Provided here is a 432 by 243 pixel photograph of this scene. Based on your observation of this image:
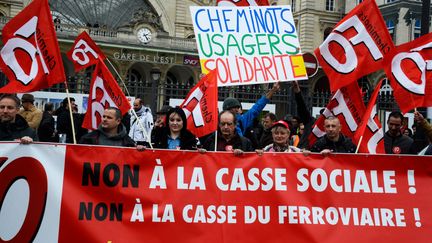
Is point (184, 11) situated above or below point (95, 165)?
above

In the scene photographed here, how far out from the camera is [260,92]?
15977 millimetres

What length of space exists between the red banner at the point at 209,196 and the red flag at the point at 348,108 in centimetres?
192

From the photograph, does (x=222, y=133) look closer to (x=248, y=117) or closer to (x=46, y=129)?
(x=248, y=117)

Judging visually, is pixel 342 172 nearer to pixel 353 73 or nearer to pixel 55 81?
pixel 353 73

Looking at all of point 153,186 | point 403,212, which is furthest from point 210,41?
point 403,212

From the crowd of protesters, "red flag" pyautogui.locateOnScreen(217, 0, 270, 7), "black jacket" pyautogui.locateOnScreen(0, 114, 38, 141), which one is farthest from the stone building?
"black jacket" pyautogui.locateOnScreen(0, 114, 38, 141)

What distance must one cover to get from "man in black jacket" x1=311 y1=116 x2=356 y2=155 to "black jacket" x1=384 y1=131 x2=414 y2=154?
1343 mm

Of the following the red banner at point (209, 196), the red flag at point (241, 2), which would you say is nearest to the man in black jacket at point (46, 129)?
the red flag at point (241, 2)

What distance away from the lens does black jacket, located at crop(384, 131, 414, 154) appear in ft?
24.4

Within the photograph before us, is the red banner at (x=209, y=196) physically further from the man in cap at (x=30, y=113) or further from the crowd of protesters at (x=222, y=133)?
the man in cap at (x=30, y=113)

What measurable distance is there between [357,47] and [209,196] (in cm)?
320

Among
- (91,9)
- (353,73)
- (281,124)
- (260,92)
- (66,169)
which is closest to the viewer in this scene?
(66,169)

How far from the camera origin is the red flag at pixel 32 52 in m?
6.14

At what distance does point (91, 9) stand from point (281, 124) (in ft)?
135
